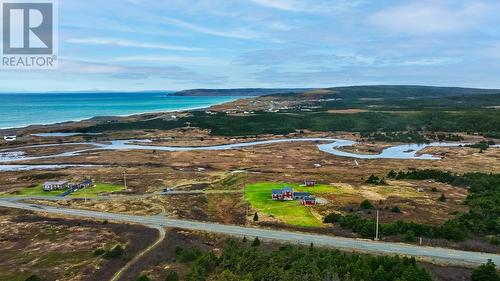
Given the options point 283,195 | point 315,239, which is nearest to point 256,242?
point 315,239

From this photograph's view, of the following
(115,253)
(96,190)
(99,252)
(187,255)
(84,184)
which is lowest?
(99,252)

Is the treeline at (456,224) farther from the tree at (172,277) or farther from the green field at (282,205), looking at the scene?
the tree at (172,277)

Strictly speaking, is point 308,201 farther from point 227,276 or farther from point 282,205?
point 227,276

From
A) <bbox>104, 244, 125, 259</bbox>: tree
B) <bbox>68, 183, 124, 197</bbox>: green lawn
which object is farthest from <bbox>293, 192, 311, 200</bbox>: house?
<bbox>68, 183, 124, 197</bbox>: green lawn

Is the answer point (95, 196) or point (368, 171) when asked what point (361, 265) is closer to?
point (95, 196)

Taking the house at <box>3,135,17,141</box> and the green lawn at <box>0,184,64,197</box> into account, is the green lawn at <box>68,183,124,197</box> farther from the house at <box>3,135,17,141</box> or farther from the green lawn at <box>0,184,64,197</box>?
the house at <box>3,135,17,141</box>
